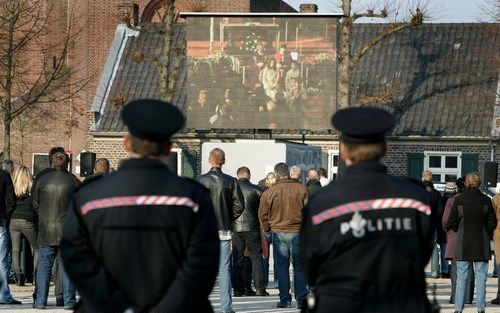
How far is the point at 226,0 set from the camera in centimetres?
6188

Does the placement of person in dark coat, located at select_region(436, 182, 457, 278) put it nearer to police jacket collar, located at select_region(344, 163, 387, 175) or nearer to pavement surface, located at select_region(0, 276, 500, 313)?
pavement surface, located at select_region(0, 276, 500, 313)

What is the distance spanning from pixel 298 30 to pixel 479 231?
26.4 m

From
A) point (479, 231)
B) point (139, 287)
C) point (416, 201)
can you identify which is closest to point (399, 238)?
point (416, 201)

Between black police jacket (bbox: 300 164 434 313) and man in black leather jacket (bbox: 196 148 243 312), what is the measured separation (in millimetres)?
9158

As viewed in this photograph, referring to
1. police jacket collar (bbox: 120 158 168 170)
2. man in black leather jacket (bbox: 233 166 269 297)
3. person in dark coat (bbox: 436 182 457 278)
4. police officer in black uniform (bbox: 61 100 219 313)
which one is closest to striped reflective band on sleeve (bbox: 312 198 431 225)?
police officer in black uniform (bbox: 61 100 219 313)

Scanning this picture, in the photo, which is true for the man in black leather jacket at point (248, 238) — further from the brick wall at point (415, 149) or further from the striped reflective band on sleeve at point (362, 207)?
the brick wall at point (415, 149)

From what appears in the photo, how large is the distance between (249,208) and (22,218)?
10.7 ft

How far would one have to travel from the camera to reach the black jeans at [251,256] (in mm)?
19750

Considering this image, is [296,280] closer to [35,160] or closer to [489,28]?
[489,28]

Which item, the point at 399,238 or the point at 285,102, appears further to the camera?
the point at 285,102

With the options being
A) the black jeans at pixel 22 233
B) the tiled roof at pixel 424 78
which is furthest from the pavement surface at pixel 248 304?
the tiled roof at pixel 424 78

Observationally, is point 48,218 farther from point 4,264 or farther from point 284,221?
point 284,221

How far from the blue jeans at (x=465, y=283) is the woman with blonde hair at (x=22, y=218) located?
588 cm

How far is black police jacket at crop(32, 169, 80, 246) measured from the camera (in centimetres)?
1658
